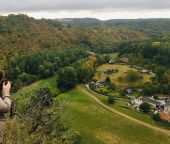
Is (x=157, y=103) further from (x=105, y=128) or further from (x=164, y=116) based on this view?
(x=105, y=128)

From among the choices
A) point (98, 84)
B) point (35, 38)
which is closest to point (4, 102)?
point (98, 84)

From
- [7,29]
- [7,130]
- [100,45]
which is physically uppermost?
[7,130]

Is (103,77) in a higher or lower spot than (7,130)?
lower

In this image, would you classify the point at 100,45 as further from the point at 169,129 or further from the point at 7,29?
the point at 169,129

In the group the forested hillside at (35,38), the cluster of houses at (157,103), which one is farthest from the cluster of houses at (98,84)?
the forested hillside at (35,38)

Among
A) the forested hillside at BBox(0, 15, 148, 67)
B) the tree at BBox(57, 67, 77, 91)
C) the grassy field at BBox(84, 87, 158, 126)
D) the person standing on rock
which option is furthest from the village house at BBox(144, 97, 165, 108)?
the person standing on rock

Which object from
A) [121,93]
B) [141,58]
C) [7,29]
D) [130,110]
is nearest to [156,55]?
[141,58]
